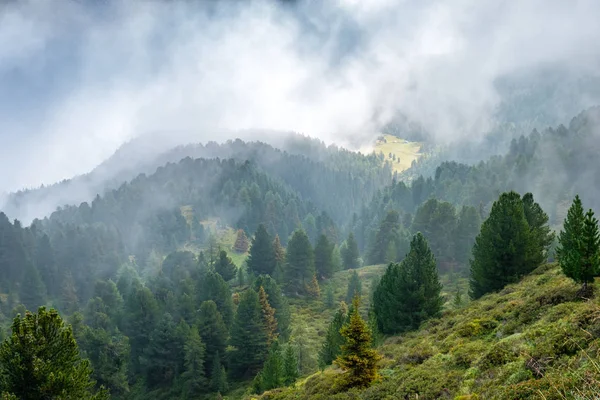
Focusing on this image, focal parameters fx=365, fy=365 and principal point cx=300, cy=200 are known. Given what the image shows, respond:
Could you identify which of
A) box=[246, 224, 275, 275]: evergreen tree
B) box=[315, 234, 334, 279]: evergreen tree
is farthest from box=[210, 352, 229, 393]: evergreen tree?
box=[315, 234, 334, 279]: evergreen tree

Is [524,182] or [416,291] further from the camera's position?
[524,182]

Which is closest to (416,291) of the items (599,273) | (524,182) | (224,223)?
(599,273)

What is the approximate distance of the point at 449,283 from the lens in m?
84.7

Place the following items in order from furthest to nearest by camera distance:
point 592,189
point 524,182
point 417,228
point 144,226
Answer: point 144,226, point 524,182, point 592,189, point 417,228

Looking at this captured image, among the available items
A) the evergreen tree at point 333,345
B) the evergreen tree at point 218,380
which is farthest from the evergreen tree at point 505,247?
the evergreen tree at point 218,380

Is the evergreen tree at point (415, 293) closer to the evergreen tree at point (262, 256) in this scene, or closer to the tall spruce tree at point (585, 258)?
the tall spruce tree at point (585, 258)

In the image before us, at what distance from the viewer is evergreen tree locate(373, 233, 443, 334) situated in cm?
4062

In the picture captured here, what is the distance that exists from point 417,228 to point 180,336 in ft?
241

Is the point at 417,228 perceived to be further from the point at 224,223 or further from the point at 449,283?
the point at 224,223

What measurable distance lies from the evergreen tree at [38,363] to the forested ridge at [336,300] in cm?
9

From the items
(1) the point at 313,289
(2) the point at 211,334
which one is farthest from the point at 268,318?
(1) the point at 313,289

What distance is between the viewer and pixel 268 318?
6506cm

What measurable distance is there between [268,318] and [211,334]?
10.2 m

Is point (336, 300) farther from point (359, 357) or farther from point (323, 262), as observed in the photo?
point (359, 357)
